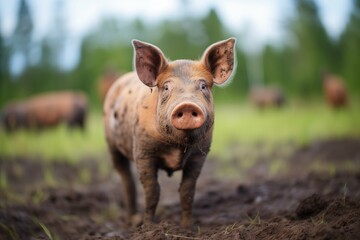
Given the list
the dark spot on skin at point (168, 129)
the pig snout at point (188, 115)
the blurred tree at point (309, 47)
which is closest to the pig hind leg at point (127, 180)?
the dark spot on skin at point (168, 129)

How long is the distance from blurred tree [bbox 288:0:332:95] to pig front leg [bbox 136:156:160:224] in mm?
14714

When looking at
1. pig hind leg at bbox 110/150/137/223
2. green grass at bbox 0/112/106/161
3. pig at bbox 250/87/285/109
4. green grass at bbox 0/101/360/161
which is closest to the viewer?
pig hind leg at bbox 110/150/137/223

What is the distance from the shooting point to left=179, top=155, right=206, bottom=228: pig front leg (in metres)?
3.91

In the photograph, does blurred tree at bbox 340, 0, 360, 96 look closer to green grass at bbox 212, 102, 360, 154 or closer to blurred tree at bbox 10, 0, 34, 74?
green grass at bbox 212, 102, 360, 154

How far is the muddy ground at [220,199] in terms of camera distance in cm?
320

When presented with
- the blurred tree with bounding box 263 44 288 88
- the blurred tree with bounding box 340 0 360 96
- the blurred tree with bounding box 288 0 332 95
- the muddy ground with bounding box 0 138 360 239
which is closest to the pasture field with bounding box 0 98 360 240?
the muddy ground with bounding box 0 138 360 239

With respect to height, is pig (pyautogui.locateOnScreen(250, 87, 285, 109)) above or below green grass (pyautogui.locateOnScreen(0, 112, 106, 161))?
above

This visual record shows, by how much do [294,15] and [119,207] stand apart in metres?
15.2

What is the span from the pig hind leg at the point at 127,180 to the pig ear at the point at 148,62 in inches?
54.9

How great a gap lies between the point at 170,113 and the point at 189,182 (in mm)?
949

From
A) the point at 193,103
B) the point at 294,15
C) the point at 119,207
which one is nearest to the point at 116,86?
the point at 119,207

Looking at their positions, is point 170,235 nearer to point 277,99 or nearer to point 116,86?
point 116,86

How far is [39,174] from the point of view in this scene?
7.51 metres

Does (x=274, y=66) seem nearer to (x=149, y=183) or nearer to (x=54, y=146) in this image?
(x=54, y=146)
